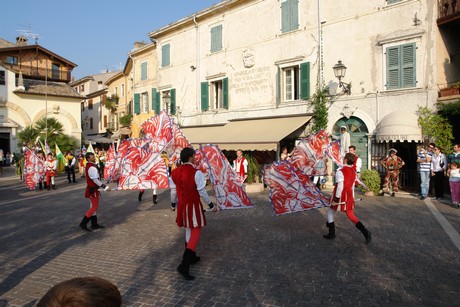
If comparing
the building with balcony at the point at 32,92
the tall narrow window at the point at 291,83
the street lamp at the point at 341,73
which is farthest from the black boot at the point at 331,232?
the building with balcony at the point at 32,92

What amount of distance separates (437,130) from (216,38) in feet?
44.0

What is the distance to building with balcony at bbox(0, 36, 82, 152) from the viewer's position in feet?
104

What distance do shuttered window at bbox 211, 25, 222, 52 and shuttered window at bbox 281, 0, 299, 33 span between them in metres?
4.59

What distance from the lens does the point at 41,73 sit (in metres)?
39.0

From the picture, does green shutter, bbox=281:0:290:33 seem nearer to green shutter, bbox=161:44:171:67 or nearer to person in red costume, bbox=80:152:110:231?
green shutter, bbox=161:44:171:67

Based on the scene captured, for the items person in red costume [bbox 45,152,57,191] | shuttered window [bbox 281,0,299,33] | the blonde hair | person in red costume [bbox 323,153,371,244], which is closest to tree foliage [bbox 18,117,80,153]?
person in red costume [bbox 45,152,57,191]

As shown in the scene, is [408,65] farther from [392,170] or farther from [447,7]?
[392,170]

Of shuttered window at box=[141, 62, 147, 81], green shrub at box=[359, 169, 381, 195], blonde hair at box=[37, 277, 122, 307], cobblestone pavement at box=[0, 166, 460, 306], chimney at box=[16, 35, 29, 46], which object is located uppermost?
chimney at box=[16, 35, 29, 46]

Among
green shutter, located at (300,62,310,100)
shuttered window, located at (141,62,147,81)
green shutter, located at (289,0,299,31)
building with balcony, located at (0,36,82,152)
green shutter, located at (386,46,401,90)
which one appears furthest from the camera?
building with balcony, located at (0,36,82,152)

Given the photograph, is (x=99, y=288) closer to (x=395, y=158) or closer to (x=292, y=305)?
(x=292, y=305)

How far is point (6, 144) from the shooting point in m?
32.6

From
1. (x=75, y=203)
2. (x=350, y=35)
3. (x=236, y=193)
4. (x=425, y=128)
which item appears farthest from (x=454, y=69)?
(x=75, y=203)

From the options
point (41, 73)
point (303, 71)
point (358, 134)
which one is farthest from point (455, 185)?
point (41, 73)

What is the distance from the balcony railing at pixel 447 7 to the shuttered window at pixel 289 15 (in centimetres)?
618
